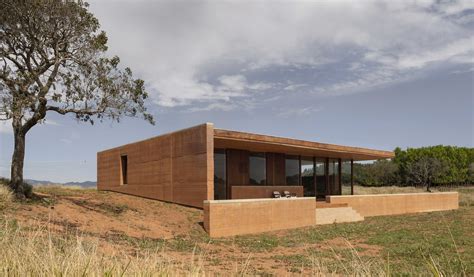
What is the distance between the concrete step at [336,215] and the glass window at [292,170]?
196 inches

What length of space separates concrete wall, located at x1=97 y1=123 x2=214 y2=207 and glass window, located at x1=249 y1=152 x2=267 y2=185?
16.1 feet

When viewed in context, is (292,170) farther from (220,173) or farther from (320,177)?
(220,173)

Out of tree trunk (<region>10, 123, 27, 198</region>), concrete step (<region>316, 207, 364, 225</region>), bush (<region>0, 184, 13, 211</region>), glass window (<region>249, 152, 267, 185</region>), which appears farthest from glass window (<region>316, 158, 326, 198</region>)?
bush (<region>0, 184, 13, 211</region>)

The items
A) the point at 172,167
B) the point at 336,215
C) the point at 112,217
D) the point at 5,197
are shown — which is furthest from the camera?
the point at 336,215

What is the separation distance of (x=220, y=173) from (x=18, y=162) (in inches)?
362

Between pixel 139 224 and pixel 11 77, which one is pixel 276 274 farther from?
pixel 11 77

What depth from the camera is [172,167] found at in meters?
20.6

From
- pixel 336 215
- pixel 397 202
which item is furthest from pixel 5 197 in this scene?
pixel 397 202

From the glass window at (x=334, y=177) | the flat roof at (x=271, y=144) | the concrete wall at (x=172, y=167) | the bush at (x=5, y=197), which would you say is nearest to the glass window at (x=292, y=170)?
the flat roof at (x=271, y=144)

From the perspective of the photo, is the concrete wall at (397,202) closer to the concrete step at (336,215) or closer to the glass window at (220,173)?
the concrete step at (336,215)

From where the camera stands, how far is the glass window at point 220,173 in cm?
2138

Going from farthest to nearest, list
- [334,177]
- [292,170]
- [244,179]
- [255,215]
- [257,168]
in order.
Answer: [334,177], [292,170], [257,168], [244,179], [255,215]

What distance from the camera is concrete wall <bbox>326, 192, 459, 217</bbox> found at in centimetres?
2280

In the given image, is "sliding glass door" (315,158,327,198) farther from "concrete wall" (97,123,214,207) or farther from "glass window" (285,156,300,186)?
"concrete wall" (97,123,214,207)
